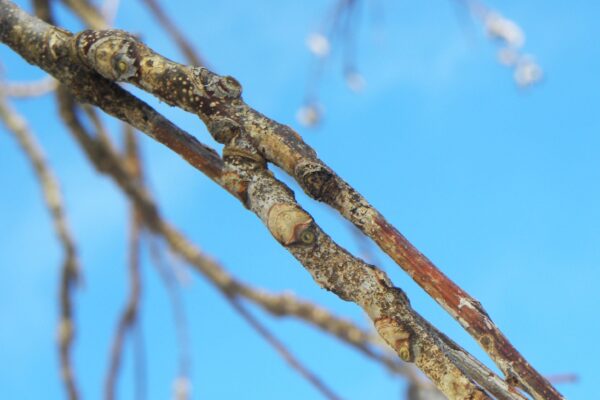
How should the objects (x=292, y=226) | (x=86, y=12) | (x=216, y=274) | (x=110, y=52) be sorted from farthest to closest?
1. (x=216, y=274)
2. (x=86, y=12)
3. (x=110, y=52)
4. (x=292, y=226)

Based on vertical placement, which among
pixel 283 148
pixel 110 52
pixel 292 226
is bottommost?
pixel 292 226

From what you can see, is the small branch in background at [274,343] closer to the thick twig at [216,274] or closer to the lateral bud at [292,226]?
the thick twig at [216,274]

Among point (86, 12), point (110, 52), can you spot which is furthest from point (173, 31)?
point (110, 52)

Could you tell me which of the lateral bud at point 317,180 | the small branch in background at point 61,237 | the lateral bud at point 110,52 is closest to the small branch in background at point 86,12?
the small branch in background at point 61,237

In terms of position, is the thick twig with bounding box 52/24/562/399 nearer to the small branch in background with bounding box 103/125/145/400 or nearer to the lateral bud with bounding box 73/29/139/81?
the lateral bud with bounding box 73/29/139/81

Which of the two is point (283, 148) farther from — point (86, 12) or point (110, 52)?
point (86, 12)

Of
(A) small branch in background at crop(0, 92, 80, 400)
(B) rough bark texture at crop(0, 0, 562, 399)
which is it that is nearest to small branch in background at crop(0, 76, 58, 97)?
(A) small branch in background at crop(0, 92, 80, 400)
